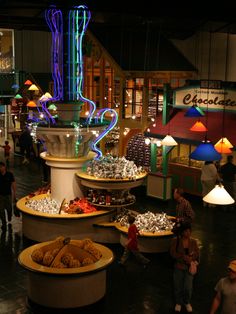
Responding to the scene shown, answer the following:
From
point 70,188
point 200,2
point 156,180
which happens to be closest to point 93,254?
point 70,188

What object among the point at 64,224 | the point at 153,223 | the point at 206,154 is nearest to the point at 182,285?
the point at 206,154

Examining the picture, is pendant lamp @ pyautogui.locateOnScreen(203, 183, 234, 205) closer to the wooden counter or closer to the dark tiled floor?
the dark tiled floor

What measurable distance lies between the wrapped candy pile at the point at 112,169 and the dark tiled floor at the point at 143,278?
159 centimetres

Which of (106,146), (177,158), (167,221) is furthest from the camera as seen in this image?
(106,146)

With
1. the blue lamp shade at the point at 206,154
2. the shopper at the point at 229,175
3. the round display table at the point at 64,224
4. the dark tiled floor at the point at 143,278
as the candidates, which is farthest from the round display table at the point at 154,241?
the shopper at the point at 229,175

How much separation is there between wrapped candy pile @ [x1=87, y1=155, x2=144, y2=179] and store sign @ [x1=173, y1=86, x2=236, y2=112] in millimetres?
4297

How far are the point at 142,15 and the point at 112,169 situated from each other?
12.6 feet

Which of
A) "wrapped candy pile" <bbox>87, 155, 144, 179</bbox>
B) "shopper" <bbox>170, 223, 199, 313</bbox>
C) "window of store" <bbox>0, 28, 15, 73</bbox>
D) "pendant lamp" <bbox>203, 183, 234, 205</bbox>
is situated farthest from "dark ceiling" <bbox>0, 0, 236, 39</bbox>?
"window of store" <bbox>0, 28, 15, 73</bbox>

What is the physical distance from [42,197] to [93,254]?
4284 millimetres

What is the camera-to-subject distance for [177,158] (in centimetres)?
1717

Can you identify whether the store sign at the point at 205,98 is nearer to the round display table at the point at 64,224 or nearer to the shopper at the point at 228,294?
the round display table at the point at 64,224

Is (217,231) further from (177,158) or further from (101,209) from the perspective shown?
(177,158)

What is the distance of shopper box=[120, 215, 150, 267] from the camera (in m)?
9.98

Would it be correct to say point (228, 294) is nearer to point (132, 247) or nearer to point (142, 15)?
point (132, 247)
